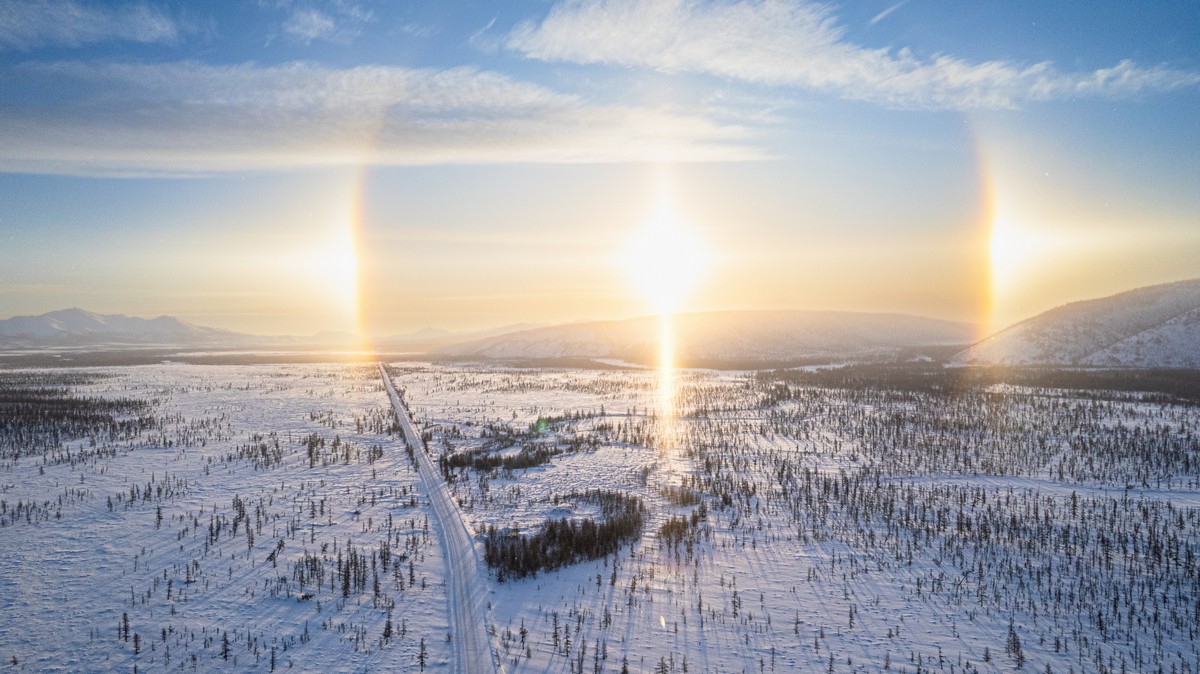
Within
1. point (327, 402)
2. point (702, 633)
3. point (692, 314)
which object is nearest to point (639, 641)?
point (702, 633)

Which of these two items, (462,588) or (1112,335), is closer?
(462,588)

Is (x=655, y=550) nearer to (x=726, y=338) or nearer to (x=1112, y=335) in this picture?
(x=1112, y=335)

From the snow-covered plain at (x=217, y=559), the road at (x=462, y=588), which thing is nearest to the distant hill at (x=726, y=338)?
the snow-covered plain at (x=217, y=559)

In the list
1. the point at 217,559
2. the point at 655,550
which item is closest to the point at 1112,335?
the point at 655,550

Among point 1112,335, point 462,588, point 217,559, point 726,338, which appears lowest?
point 462,588

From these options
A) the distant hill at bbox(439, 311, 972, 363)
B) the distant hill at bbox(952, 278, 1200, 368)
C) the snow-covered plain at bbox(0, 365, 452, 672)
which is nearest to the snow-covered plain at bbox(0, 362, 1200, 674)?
the snow-covered plain at bbox(0, 365, 452, 672)

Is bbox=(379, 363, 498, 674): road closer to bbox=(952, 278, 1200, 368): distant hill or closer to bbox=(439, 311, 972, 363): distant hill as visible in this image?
bbox=(952, 278, 1200, 368): distant hill
